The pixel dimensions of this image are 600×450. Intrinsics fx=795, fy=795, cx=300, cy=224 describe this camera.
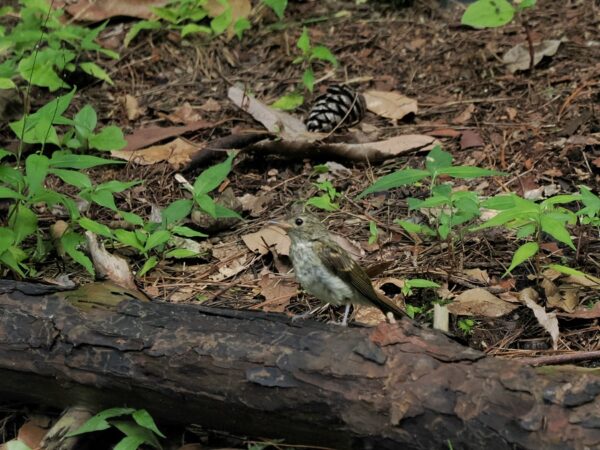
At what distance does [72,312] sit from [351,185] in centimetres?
264

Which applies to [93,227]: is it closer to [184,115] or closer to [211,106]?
[184,115]

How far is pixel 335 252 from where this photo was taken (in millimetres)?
4230

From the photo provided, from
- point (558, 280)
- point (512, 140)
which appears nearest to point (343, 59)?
point (512, 140)

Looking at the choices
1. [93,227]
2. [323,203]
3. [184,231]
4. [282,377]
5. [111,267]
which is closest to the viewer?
[282,377]

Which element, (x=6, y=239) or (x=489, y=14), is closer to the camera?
(x=6, y=239)

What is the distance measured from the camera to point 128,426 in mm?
3574

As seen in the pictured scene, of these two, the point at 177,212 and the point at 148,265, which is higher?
→ the point at 177,212

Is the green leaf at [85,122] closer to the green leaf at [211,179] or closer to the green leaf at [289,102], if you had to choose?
the green leaf at [211,179]

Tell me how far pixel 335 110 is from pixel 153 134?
1478 millimetres

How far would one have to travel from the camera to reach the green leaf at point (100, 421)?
11.3ft

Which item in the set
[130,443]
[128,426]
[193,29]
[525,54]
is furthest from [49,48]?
[130,443]

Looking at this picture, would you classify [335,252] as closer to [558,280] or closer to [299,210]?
[299,210]

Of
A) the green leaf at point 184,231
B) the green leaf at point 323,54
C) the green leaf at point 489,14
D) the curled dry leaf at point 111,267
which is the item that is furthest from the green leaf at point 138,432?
the green leaf at point 323,54

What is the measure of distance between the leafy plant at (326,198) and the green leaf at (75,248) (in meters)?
1.46
